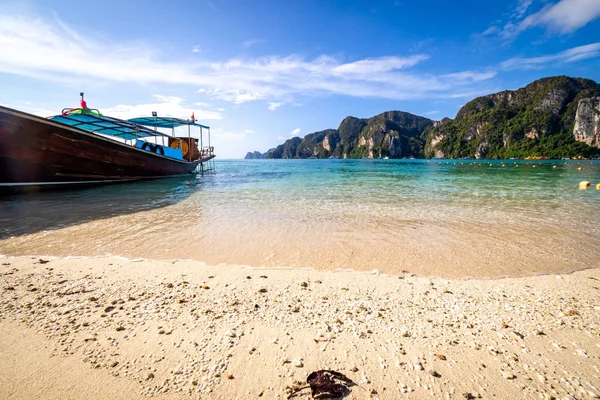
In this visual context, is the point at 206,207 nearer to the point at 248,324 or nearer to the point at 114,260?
the point at 114,260

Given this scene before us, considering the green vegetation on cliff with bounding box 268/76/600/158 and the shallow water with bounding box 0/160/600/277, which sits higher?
the green vegetation on cliff with bounding box 268/76/600/158

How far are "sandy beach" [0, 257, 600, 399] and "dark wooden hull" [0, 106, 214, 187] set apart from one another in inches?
531

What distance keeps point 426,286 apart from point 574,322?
5.19ft

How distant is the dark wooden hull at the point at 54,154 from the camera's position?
1252 centimetres

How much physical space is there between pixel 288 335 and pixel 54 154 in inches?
744

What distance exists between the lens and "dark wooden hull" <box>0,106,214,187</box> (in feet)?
41.1

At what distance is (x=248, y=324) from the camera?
2822mm

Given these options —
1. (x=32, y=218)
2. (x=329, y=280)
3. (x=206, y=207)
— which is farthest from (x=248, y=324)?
(x=32, y=218)

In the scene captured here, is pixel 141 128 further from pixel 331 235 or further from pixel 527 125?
pixel 527 125

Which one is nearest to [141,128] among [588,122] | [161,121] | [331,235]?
[161,121]

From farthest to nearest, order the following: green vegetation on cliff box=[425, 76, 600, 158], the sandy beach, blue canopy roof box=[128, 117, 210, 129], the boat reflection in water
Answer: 1. green vegetation on cliff box=[425, 76, 600, 158]
2. blue canopy roof box=[128, 117, 210, 129]
3. the boat reflection in water
4. the sandy beach

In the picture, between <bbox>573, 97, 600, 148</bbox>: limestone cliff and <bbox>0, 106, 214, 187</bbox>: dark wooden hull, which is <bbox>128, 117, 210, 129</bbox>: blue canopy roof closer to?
<bbox>0, 106, 214, 187</bbox>: dark wooden hull

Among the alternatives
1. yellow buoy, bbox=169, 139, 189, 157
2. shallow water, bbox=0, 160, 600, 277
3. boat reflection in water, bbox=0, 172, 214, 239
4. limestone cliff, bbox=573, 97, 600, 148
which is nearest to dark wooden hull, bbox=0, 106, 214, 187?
boat reflection in water, bbox=0, 172, 214, 239

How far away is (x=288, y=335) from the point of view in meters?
2.64
